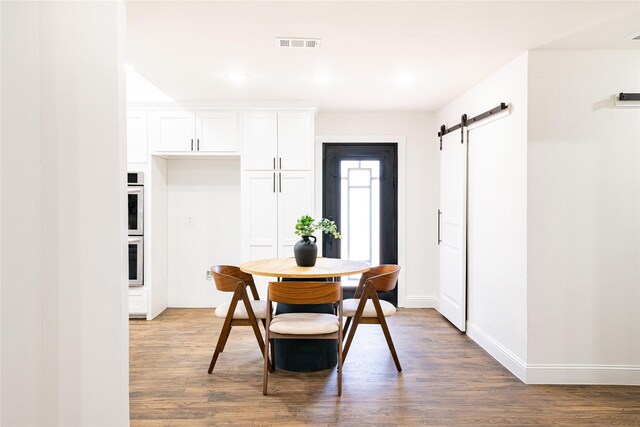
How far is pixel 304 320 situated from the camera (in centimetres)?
287

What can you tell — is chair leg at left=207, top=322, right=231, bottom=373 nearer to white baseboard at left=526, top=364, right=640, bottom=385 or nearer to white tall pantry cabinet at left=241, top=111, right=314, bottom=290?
white tall pantry cabinet at left=241, top=111, right=314, bottom=290

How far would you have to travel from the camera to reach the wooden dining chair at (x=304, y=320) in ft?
8.85

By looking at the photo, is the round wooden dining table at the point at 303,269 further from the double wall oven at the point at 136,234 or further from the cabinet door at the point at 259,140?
the double wall oven at the point at 136,234

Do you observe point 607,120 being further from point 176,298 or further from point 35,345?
point 176,298

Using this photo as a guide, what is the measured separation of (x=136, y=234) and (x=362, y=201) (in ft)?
8.83

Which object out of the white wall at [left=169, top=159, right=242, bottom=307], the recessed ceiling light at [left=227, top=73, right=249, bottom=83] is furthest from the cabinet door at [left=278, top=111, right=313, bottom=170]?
the recessed ceiling light at [left=227, top=73, right=249, bottom=83]

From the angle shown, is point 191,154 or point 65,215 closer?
point 65,215

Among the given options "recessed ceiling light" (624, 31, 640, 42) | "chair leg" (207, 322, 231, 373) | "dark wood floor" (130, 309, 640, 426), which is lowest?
"dark wood floor" (130, 309, 640, 426)

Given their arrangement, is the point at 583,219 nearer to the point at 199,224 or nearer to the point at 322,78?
the point at 322,78

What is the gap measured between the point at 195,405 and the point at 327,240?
288 cm

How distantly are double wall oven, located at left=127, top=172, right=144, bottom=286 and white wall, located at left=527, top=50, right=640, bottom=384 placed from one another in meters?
3.82

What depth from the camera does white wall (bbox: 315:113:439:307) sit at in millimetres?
5180

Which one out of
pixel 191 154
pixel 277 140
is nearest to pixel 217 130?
pixel 191 154

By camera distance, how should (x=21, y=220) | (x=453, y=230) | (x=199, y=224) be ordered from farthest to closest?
(x=199, y=224) < (x=453, y=230) < (x=21, y=220)
